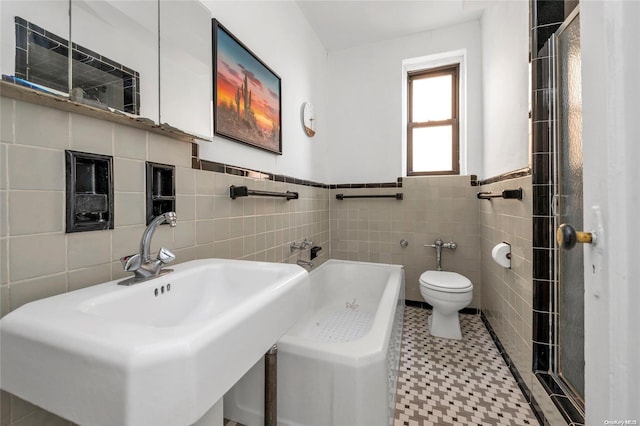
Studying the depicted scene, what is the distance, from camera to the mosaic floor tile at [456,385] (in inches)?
50.0

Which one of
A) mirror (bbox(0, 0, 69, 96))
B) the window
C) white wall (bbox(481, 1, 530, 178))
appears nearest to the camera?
mirror (bbox(0, 0, 69, 96))

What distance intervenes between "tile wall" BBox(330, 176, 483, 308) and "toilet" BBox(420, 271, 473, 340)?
0.44m

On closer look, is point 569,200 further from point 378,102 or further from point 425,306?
point 378,102

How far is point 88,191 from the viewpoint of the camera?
802mm

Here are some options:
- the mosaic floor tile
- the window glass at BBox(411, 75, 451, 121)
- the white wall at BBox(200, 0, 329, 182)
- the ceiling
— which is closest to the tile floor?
the mosaic floor tile

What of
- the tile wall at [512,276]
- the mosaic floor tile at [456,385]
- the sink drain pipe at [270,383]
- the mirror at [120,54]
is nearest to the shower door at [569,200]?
the tile wall at [512,276]

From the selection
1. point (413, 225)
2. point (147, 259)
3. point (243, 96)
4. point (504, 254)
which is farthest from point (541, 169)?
point (147, 259)

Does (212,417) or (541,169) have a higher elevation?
(541,169)

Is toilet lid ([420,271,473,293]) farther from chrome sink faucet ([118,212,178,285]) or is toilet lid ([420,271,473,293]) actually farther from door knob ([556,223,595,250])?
chrome sink faucet ([118,212,178,285])

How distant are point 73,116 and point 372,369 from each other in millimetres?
1304

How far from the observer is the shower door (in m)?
1.09

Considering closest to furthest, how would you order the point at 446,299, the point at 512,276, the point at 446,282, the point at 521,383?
the point at 521,383 → the point at 512,276 → the point at 446,299 → the point at 446,282

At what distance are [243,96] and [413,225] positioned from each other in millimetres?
1919

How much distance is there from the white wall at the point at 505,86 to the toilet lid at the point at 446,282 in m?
0.85
